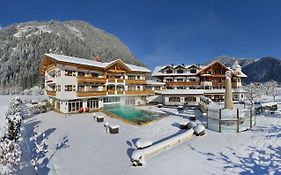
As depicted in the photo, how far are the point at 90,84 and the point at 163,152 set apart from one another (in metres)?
23.7

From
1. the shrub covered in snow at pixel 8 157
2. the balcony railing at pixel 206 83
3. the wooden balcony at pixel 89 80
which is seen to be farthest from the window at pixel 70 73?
the balcony railing at pixel 206 83

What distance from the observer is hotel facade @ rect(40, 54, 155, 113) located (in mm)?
31039

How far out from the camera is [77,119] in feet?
87.9

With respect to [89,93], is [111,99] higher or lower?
lower

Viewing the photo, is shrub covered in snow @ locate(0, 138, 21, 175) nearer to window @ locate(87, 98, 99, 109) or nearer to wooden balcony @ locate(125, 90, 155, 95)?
window @ locate(87, 98, 99, 109)

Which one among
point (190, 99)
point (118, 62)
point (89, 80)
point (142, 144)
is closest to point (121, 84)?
point (118, 62)

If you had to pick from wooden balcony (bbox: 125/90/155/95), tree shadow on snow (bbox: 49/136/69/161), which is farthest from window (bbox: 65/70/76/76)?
tree shadow on snow (bbox: 49/136/69/161)

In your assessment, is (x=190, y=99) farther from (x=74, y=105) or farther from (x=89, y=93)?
(x=74, y=105)

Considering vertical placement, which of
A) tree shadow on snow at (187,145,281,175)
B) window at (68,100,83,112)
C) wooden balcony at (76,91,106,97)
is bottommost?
tree shadow on snow at (187,145,281,175)

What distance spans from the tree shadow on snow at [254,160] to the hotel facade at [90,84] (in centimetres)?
2255

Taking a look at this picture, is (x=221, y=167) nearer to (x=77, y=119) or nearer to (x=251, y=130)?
(x=251, y=130)

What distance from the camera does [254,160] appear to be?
1286cm

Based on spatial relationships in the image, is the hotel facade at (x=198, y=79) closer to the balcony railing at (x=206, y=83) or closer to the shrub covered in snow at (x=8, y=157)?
the balcony railing at (x=206, y=83)

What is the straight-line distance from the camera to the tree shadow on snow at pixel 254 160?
1147 cm
